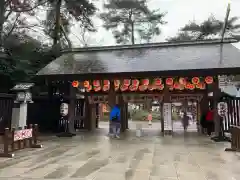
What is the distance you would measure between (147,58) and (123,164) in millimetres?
7500

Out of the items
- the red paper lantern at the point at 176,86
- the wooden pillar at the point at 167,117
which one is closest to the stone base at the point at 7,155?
the wooden pillar at the point at 167,117

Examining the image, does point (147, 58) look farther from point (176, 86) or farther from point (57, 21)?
point (57, 21)

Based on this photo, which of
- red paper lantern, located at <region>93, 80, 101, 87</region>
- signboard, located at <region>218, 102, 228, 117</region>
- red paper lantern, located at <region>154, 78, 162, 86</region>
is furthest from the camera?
red paper lantern, located at <region>93, 80, 101, 87</region>

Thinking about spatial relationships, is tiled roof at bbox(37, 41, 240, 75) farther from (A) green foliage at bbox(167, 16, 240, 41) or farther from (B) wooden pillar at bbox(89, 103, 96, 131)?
(A) green foliage at bbox(167, 16, 240, 41)

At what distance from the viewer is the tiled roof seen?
35.0ft

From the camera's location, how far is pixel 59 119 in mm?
14578

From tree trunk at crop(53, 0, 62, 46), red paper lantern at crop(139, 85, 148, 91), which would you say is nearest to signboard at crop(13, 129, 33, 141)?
red paper lantern at crop(139, 85, 148, 91)

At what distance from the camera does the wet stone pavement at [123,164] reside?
5.03 metres

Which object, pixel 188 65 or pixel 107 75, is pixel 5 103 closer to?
pixel 107 75

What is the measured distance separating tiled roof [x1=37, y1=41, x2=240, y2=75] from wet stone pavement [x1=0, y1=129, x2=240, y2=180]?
158 inches

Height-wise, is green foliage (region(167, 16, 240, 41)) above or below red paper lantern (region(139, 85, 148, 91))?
above

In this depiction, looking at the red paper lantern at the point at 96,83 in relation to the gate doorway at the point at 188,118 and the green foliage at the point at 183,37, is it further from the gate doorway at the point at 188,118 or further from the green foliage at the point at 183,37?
the green foliage at the point at 183,37

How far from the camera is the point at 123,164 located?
6.07 m

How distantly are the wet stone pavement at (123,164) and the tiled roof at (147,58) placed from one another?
4.00 m
